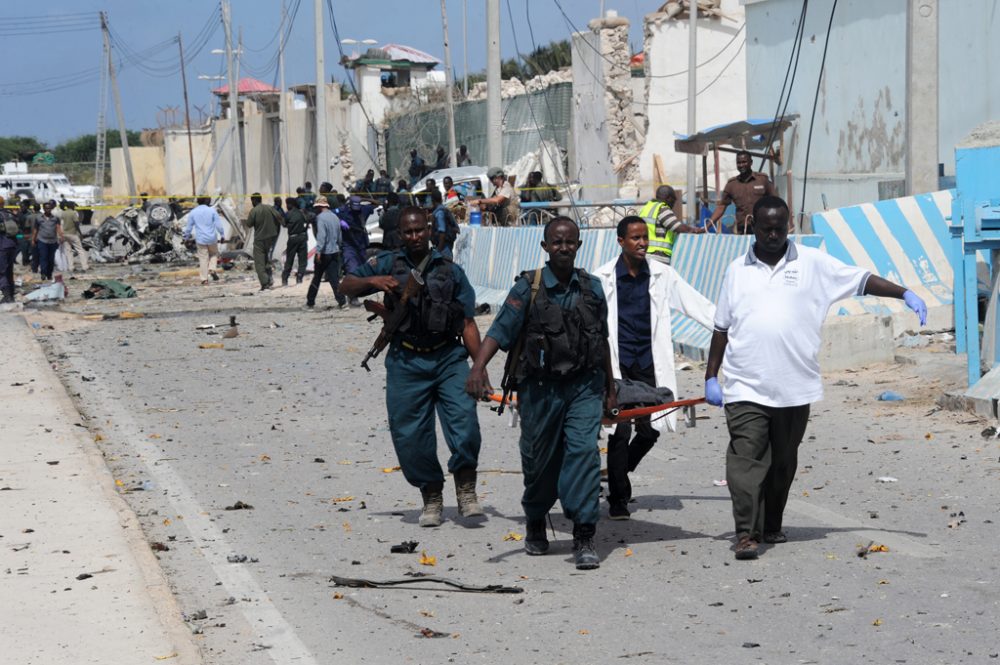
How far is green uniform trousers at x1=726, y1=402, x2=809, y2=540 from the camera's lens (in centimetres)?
659

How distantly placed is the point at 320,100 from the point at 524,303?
2850 cm

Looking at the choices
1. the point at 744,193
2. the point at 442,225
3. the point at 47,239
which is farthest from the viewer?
the point at 47,239

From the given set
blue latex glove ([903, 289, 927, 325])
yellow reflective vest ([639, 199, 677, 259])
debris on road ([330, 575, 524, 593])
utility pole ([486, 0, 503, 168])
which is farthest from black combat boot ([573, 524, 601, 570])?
utility pole ([486, 0, 503, 168])

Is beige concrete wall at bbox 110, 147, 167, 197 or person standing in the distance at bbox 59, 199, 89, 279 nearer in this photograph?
person standing in the distance at bbox 59, 199, 89, 279

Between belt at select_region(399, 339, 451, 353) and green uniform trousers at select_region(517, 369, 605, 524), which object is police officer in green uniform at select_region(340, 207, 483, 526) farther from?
green uniform trousers at select_region(517, 369, 605, 524)

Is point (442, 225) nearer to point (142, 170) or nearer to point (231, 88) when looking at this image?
point (231, 88)

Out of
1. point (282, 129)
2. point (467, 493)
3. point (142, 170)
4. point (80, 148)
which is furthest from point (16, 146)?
point (467, 493)

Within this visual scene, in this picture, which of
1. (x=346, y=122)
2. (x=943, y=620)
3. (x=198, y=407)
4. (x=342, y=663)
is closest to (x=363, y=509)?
(x=342, y=663)

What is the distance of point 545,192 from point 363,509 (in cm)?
2629

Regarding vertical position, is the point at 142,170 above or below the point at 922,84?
above

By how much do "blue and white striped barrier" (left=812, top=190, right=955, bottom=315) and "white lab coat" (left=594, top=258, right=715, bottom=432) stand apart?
7865 mm

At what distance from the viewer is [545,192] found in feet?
112

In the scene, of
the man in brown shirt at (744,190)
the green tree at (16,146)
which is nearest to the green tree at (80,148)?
the green tree at (16,146)

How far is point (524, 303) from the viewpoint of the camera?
663cm
